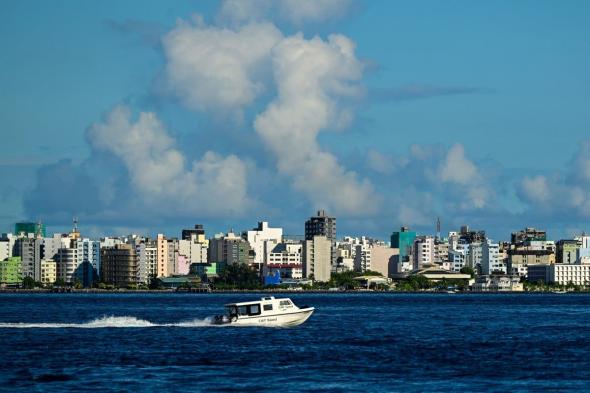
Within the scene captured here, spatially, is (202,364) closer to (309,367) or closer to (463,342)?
(309,367)

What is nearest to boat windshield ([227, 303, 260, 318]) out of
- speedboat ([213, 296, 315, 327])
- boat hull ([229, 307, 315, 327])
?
speedboat ([213, 296, 315, 327])

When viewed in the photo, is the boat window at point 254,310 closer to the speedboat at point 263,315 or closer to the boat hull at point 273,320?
the speedboat at point 263,315

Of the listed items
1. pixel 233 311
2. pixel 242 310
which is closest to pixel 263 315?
pixel 242 310

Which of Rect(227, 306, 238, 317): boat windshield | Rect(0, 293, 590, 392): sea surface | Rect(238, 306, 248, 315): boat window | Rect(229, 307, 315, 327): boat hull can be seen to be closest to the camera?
Rect(0, 293, 590, 392): sea surface

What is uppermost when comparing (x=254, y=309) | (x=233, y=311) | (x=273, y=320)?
(x=254, y=309)

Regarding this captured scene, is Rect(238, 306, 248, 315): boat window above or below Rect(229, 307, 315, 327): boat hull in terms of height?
above

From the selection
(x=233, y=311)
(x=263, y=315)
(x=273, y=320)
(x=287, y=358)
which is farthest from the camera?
(x=233, y=311)

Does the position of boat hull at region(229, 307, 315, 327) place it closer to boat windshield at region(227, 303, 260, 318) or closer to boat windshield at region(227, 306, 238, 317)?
boat windshield at region(227, 303, 260, 318)

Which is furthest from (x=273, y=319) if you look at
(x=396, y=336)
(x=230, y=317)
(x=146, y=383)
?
(x=146, y=383)

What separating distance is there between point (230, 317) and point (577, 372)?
3729 cm

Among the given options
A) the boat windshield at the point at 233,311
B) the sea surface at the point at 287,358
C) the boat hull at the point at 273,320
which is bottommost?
the sea surface at the point at 287,358

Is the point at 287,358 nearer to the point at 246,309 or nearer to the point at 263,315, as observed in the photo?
the point at 263,315

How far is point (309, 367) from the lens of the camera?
64.6 metres

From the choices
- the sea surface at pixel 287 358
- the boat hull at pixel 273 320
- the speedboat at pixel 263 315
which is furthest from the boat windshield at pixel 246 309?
the sea surface at pixel 287 358
